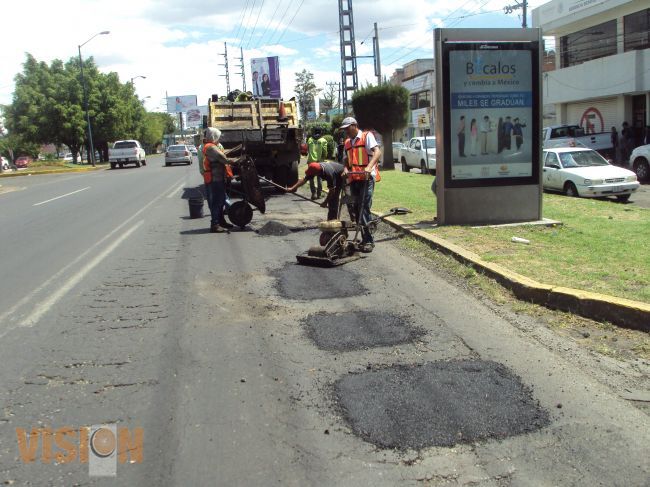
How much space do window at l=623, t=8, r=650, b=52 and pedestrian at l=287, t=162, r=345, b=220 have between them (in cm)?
2601

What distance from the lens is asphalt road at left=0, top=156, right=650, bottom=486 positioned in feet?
10.7

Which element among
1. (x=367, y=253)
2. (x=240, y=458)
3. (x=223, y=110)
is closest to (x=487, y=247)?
(x=367, y=253)

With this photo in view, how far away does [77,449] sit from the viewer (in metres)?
3.47

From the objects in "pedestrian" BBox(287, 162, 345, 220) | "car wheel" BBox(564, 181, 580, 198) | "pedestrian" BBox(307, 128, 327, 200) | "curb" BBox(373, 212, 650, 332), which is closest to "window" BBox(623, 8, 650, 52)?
"car wheel" BBox(564, 181, 580, 198)

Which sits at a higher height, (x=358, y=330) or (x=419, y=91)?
(x=419, y=91)

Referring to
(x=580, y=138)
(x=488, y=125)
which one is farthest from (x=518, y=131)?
(x=580, y=138)

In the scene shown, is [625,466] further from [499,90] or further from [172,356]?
[499,90]

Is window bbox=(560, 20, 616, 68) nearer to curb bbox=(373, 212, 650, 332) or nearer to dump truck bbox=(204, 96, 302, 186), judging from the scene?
dump truck bbox=(204, 96, 302, 186)

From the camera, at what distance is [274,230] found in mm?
10867

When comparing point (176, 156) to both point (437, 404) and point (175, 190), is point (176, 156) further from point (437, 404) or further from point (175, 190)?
point (437, 404)

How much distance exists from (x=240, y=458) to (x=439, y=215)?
7.48 meters

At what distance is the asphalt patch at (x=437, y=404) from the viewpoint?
11.6ft

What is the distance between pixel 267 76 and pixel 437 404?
184 ft

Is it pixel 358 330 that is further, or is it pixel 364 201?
pixel 364 201
